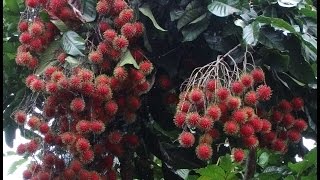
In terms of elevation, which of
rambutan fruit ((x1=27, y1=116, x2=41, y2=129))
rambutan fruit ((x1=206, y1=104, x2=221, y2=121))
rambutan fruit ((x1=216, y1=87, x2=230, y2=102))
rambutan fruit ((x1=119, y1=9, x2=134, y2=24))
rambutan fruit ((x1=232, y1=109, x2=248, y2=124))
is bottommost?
rambutan fruit ((x1=27, y1=116, x2=41, y2=129))

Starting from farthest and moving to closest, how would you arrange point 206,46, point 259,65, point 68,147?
point 206,46 → point 259,65 → point 68,147

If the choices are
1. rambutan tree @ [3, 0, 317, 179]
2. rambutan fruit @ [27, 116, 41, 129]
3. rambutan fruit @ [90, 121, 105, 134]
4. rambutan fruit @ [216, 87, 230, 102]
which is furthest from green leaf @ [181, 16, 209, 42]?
rambutan fruit @ [27, 116, 41, 129]

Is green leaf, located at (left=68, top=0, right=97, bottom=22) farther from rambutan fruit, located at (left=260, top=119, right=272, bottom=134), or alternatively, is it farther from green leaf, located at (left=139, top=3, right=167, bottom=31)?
rambutan fruit, located at (left=260, top=119, right=272, bottom=134)

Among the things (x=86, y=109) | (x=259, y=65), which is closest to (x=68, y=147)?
(x=86, y=109)

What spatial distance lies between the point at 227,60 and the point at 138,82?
257 millimetres

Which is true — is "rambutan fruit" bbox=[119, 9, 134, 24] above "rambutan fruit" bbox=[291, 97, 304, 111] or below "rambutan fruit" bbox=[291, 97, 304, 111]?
above

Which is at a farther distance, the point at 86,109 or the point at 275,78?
the point at 275,78

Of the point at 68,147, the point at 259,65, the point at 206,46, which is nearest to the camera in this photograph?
the point at 68,147

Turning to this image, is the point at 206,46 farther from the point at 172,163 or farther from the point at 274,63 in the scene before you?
the point at 172,163

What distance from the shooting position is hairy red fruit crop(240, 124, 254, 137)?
1.44 meters

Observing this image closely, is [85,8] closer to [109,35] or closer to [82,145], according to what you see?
[109,35]

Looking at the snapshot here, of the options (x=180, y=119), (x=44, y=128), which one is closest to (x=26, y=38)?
(x=44, y=128)

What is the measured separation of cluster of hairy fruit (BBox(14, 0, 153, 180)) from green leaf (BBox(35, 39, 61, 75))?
0.5 inches

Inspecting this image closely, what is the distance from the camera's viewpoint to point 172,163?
1799 millimetres
